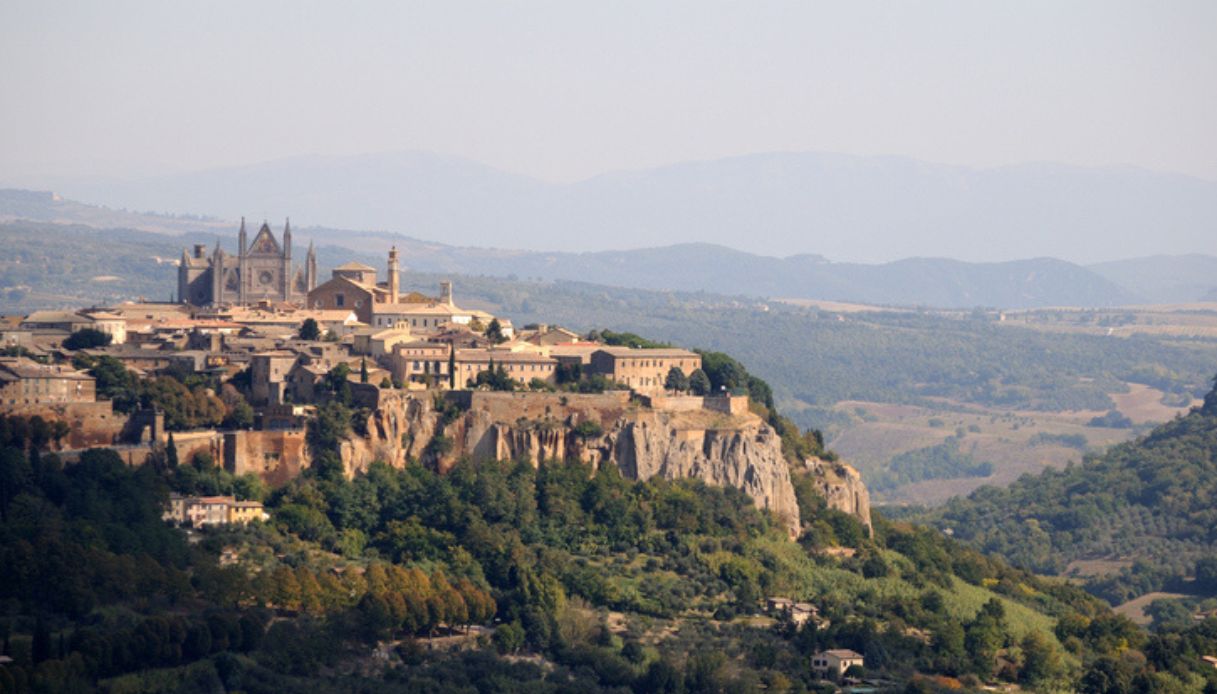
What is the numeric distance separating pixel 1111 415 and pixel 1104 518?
8371cm

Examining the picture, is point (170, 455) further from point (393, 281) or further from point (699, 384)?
point (393, 281)

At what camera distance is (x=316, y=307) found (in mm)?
83062

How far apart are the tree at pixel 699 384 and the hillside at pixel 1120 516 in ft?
95.0

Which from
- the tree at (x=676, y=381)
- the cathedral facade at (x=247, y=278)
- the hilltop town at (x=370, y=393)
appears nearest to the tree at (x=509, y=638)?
the hilltop town at (x=370, y=393)

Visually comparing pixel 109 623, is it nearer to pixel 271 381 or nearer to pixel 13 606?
pixel 13 606

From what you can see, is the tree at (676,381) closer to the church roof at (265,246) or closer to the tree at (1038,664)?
the tree at (1038,664)

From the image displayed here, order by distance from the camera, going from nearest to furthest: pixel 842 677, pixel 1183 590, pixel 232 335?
pixel 842 677, pixel 232 335, pixel 1183 590

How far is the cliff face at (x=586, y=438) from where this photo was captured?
6812 centimetres

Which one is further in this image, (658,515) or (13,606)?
(658,515)

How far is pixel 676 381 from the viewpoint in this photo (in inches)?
2921

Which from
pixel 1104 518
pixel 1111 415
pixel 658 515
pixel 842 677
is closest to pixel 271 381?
pixel 658 515

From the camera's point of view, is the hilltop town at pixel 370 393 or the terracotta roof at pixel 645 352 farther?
the terracotta roof at pixel 645 352

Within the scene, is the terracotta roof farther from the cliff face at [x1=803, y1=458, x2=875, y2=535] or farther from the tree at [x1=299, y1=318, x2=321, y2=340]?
the tree at [x1=299, y1=318, x2=321, y2=340]

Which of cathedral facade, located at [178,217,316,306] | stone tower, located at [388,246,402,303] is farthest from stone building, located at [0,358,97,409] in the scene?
cathedral facade, located at [178,217,316,306]
